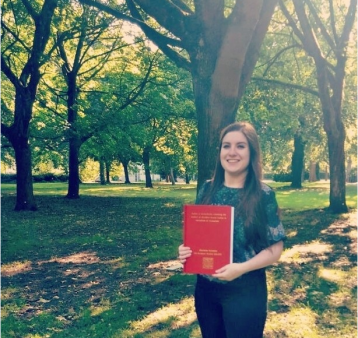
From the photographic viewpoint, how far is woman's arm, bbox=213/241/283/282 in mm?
2607

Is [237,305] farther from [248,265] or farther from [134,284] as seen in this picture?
[134,284]

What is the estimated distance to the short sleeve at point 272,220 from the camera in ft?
9.04

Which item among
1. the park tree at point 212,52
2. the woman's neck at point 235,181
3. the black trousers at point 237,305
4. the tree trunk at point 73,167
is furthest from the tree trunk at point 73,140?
the black trousers at point 237,305

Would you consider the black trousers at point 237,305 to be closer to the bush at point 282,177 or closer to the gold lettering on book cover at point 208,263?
the gold lettering on book cover at point 208,263

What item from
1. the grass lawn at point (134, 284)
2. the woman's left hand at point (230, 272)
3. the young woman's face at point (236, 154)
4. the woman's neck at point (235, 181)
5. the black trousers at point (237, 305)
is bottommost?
the grass lawn at point (134, 284)

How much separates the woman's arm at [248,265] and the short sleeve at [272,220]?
0.05m

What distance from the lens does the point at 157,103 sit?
858 inches

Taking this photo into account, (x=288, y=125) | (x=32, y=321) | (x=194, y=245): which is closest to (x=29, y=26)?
(x=288, y=125)

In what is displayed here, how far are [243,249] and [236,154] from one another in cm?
60

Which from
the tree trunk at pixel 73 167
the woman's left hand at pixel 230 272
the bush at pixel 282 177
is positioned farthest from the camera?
the bush at pixel 282 177

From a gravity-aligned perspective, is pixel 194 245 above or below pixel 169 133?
below

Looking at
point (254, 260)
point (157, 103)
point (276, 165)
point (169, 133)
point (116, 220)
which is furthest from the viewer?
point (276, 165)

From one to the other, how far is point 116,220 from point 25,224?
9.75 feet

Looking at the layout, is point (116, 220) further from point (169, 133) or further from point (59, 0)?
point (169, 133)
